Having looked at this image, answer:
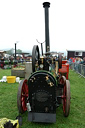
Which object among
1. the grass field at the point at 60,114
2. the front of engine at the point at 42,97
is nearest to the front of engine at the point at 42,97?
the front of engine at the point at 42,97

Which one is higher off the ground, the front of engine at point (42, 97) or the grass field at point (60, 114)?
the front of engine at point (42, 97)

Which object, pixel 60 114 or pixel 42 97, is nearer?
pixel 42 97

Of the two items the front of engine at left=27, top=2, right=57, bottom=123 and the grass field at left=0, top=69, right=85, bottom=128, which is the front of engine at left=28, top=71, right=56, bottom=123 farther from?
the grass field at left=0, top=69, right=85, bottom=128

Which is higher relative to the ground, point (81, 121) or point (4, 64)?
point (4, 64)

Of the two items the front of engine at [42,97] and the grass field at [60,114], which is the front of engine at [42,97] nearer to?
the front of engine at [42,97]

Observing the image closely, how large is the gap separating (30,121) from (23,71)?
5498 millimetres

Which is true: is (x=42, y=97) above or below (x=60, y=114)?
above

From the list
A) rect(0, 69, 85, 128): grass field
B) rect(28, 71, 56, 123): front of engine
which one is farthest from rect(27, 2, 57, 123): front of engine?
rect(0, 69, 85, 128): grass field

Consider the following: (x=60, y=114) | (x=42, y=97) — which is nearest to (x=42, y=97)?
(x=42, y=97)

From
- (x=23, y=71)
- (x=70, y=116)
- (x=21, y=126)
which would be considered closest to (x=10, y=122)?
(x=21, y=126)

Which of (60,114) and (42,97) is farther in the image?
(60,114)

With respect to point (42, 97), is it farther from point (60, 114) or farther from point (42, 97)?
point (60, 114)

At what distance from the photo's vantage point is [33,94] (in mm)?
2771

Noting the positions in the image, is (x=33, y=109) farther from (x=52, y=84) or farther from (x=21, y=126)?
(x=52, y=84)
